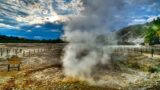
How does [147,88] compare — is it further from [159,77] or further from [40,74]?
[40,74]

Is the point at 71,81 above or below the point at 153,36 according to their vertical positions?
below

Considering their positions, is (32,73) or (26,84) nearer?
(26,84)

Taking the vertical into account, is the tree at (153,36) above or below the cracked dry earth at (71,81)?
above

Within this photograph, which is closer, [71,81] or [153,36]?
[71,81]

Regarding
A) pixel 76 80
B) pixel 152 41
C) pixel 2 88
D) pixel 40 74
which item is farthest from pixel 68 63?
pixel 152 41

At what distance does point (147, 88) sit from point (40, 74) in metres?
13.1

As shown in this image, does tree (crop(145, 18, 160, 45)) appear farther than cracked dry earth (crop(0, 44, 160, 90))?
Yes

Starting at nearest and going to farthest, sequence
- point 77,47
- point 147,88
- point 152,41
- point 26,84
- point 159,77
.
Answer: point 147,88 < point 26,84 < point 159,77 < point 77,47 < point 152,41

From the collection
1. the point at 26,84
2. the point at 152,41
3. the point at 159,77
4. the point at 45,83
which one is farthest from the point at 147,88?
the point at 152,41

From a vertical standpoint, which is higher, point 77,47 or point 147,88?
point 77,47

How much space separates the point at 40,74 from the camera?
1188 inches

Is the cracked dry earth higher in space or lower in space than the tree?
lower

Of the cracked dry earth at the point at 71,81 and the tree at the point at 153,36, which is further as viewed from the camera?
the tree at the point at 153,36

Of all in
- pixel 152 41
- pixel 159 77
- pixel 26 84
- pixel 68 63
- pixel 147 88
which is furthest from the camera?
pixel 152 41
